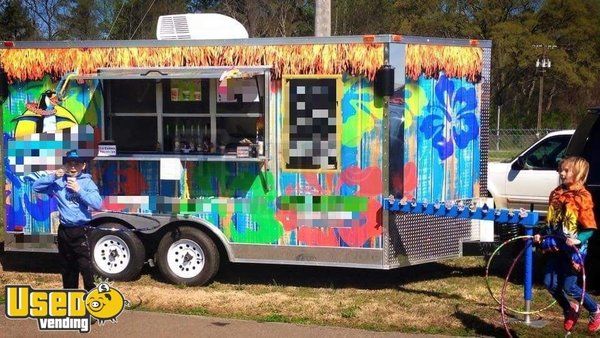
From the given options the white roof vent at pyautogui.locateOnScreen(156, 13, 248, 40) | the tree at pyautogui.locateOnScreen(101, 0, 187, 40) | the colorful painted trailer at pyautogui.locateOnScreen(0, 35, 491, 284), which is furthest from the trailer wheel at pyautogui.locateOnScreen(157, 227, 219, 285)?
the tree at pyautogui.locateOnScreen(101, 0, 187, 40)

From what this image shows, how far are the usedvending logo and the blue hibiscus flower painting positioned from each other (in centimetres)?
383

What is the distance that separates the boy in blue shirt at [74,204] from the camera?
23.1ft

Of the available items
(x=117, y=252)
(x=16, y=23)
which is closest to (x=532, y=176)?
(x=117, y=252)

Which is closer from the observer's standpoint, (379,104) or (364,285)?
(379,104)

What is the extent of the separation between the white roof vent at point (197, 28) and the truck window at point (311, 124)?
1253 millimetres

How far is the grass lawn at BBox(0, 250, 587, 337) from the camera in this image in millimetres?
7371

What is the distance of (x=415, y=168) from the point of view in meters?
8.64

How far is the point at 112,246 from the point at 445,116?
417 centimetres

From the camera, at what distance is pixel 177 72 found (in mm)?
8773

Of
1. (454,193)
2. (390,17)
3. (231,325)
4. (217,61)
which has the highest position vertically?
(390,17)

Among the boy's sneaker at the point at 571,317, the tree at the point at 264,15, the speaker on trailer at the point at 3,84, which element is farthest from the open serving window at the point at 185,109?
the tree at the point at 264,15

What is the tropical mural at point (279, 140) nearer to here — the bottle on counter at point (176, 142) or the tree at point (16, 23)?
the bottle on counter at point (176, 142)

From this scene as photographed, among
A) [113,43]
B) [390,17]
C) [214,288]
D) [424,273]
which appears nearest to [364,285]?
[424,273]

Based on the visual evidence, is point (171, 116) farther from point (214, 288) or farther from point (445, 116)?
point (445, 116)
